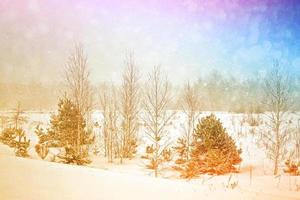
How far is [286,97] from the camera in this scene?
16.7m

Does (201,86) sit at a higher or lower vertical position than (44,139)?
higher

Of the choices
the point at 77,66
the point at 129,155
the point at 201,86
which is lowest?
the point at 129,155

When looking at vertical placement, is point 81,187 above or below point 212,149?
above

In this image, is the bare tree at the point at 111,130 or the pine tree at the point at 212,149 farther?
the bare tree at the point at 111,130

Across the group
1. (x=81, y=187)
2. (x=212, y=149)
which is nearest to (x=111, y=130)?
(x=212, y=149)

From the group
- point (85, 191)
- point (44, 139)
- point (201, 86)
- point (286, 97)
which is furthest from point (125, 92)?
point (201, 86)

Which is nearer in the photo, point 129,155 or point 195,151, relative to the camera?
point 195,151

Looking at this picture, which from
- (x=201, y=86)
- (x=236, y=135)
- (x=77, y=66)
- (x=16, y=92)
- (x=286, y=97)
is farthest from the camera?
(x=16, y=92)

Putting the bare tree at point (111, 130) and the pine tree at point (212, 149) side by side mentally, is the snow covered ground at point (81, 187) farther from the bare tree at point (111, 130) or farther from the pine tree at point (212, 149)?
the bare tree at point (111, 130)

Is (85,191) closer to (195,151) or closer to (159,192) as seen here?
(159,192)

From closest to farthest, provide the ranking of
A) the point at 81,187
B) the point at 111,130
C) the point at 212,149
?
the point at 81,187, the point at 212,149, the point at 111,130

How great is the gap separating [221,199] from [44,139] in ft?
62.4

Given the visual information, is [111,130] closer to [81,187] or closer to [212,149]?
[212,149]

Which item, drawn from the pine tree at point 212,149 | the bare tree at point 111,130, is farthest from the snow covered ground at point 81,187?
the bare tree at point 111,130
